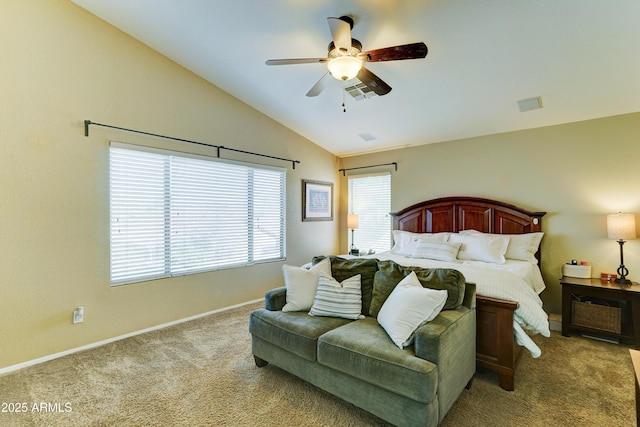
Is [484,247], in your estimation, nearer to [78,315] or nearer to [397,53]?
[397,53]

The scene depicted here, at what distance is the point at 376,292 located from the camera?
8.61ft

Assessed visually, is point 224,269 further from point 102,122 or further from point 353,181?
point 353,181

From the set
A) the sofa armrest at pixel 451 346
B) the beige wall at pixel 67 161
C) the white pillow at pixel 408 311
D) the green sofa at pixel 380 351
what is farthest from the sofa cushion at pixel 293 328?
the beige wall at pixel 67 161

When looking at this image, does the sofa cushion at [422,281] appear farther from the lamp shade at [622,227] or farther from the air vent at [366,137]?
the air vent at [366,137]

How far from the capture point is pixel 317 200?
563 centimetres

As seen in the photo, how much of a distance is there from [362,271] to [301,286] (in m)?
0.58

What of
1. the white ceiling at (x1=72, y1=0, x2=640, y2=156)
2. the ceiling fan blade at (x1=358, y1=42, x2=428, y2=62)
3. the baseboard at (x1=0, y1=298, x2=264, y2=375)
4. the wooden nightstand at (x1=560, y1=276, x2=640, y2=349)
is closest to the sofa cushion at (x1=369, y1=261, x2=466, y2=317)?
the ceiling fan blade at (x1=358, y1=42, x2=428, y2=62)

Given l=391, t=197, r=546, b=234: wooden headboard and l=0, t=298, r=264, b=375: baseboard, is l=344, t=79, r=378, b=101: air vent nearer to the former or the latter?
l=391, t=197, r=546, b=234: wooden headboard

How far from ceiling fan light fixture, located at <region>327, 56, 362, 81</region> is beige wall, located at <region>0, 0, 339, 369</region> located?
2.35 metres

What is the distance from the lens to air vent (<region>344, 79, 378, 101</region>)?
3.52 metres

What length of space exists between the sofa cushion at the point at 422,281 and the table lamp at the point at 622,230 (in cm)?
231

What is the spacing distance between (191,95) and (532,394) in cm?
467

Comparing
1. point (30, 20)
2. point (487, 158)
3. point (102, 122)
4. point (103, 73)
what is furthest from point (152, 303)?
point (487, 158)

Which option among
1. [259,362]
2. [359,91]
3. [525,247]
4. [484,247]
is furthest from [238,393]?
[525,247]
